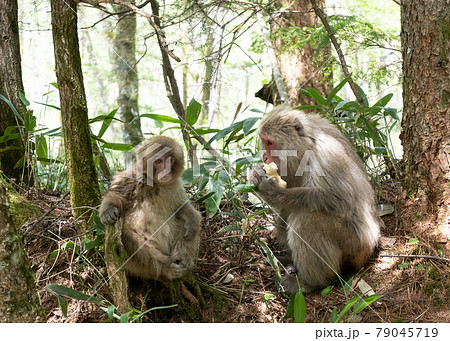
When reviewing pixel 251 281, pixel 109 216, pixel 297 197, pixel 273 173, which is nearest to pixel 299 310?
pixel 251 281

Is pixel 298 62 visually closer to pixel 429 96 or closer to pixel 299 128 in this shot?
pixel 299 128

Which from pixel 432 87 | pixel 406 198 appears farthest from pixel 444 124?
pixel 406 198

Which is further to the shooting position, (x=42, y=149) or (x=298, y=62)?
(x=298, y=62)

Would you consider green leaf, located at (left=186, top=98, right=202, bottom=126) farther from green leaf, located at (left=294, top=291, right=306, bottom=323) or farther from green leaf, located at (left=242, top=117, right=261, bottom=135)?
green leaf, located at (left=294, top=291, right=306, bottom=323)

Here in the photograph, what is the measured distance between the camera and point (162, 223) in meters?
4.53

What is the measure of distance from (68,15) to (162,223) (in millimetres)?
2114

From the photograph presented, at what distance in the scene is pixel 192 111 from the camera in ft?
16.9

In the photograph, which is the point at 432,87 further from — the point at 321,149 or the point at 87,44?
the point at 87,44

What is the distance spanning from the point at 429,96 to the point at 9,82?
484cm

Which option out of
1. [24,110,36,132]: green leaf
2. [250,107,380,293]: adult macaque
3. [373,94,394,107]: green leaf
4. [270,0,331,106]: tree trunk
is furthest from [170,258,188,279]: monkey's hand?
[270,0,331,106]: tree trunk

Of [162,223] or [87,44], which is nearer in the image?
[162,223]

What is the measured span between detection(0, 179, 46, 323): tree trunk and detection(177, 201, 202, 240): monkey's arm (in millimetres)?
1865

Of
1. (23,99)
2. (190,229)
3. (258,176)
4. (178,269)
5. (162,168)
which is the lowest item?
(178,269)

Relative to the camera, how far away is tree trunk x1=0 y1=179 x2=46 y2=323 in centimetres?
267
